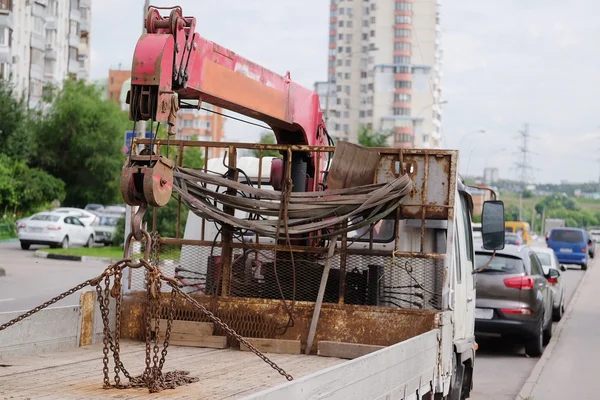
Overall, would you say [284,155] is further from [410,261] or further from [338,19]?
[338,19]

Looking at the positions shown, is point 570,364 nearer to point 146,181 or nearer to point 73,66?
point 146,181

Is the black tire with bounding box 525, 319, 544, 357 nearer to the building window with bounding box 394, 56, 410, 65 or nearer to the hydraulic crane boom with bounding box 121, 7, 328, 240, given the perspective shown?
the hydraulic crane boom with bounding box 121, 7, 328, 240

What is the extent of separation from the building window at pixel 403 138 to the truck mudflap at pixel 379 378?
143m

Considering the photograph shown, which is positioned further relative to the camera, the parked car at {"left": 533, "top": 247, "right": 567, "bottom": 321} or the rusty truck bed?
the parked car at {"left": 533, "top": 247, "right": 567, "bottom": 321}

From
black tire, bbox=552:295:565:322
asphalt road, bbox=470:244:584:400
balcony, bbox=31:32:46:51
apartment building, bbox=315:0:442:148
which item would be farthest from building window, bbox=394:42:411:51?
asphalt road, bbox=470:244:584:400

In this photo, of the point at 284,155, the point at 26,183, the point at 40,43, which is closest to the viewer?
the point at 284,155

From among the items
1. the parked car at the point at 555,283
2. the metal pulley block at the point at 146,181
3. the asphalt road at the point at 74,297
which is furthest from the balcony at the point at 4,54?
the metal pulley block at the point at 146,181

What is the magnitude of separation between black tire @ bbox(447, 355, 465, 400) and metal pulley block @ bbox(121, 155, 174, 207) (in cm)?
346

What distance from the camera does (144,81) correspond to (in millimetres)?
6711

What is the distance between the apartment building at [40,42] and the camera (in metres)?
62.7

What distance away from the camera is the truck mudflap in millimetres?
4609

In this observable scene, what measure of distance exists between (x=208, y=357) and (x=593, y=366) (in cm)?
884

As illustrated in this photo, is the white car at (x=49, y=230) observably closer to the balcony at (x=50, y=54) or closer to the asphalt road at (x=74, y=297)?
the asphalt road at (x=74, y=297)

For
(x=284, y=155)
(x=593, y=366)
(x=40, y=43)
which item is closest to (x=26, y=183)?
(x=40, y=43)
